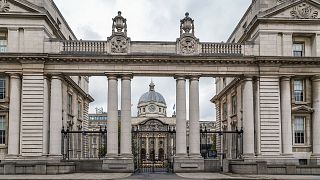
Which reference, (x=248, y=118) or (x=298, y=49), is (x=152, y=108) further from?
(x=248, y=118)

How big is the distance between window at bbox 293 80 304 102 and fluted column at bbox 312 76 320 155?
1.05 m

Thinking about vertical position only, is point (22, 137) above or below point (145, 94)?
below

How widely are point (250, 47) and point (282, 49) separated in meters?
2.81

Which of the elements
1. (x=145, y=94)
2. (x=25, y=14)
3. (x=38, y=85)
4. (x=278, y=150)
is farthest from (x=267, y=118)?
(x=145, y=94)

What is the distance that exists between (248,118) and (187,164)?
6690 millimetres

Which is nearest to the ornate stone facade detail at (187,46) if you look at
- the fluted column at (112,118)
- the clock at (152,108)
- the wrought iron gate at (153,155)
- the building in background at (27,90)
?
the fluted column at (112,118)

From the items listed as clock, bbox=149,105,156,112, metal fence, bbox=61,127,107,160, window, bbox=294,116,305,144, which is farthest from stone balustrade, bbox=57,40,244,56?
clock, bbox=149,105,156,112

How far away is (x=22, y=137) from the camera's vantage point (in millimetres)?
38844

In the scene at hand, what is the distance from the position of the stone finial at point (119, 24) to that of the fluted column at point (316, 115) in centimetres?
1730

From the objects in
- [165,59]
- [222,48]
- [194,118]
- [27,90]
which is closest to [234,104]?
[222,48]

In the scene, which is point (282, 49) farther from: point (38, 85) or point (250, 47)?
point (38, 85)

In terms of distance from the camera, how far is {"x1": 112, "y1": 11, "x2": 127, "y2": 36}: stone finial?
40.9 m

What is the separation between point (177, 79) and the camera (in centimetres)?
4119

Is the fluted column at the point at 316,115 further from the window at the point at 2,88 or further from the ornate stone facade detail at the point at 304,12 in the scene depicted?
the window at the point at 2,88
